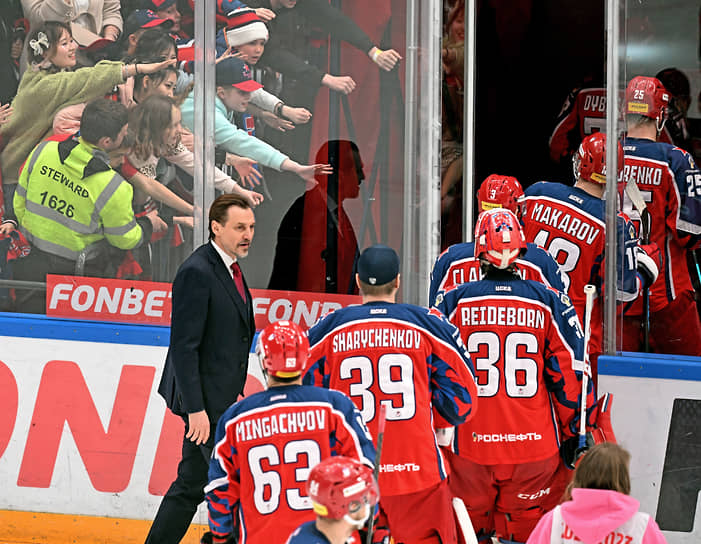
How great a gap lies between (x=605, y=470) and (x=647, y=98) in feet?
10.2

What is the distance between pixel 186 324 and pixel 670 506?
2.38 m

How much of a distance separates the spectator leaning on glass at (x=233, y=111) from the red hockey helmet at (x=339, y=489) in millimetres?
2845

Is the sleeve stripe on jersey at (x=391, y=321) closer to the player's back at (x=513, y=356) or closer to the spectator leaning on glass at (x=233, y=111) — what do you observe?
the player's back at (x=513, y=356)

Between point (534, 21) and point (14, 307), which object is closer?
A: point (14, 307)

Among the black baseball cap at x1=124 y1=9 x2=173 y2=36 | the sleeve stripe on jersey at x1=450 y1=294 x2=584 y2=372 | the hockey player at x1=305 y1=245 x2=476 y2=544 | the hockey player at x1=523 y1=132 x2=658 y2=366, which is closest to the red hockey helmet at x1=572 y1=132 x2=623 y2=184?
the hockey player at x1=523 y1=132 x2=658 y2=366

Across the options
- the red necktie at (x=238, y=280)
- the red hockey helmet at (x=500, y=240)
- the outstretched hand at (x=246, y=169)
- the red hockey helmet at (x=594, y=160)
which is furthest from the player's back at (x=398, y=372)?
the red hockey helmet at (x=594, y=160)

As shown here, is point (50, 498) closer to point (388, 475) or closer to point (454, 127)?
point (388, 475)

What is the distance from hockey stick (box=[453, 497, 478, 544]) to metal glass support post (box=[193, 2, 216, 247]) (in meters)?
1.97

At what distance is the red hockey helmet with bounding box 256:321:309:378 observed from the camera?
11.5ft

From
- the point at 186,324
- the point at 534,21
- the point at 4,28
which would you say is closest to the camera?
the point at 186,324

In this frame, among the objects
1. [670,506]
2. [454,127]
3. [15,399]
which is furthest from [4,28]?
[670,506]

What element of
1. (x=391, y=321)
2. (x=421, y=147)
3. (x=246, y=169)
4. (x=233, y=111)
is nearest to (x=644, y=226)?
(x=421, y=147)

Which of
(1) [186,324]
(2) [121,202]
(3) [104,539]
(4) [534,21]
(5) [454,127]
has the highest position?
(4) [534,21]

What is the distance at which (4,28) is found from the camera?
217 inches
